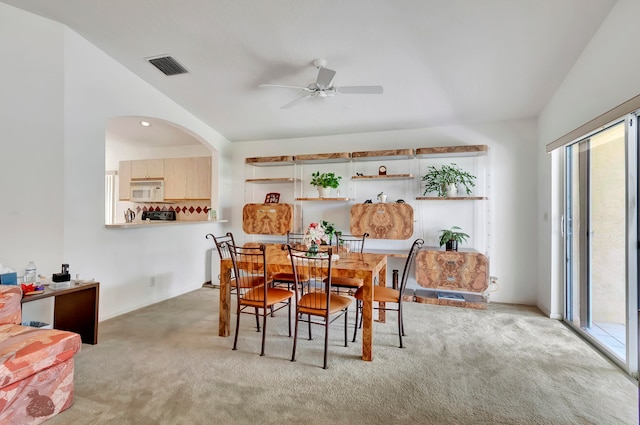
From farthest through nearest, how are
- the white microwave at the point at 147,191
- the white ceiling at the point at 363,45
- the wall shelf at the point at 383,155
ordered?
the white microwave at the point at 147,191 < the wall shelf at the point at 383,155 < the white ceiling at the point at 363,45

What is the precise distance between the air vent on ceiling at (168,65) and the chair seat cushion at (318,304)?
2.96m

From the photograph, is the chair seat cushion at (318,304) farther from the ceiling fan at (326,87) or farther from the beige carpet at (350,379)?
the ceiling fan at (326,87)

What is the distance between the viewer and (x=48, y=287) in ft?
8.84

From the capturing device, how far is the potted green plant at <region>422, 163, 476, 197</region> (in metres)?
4.22

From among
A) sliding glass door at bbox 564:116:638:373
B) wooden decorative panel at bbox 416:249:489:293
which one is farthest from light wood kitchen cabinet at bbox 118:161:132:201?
A: sliding glass door at bbox 564:116:638:373

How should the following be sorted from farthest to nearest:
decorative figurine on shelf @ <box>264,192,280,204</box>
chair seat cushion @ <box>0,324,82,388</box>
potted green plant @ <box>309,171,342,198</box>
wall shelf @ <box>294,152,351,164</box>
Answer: decorative figurine on shelf @ <box>264,192,280,204</box>
potted green plant @ <box>309,171,342,198</box>
wall shelf @ <box>294,152,351,164</box>
chair seat cushion @ <box>0,324,82,388</box>

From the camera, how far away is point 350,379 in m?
2.26

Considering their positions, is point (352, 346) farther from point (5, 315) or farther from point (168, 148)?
point (168, 148)

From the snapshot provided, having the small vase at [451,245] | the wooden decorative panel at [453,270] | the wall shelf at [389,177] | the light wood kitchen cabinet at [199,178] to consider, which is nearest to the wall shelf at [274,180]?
the light wood kitchen cabinet at [199,178]

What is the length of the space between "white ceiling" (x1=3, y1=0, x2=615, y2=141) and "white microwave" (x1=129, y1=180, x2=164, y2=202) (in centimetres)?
234

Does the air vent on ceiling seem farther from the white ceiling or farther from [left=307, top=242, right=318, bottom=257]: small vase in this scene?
[left=307, top=242, right=318, bottom=257]: small vase

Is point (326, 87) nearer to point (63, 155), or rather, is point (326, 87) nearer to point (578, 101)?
point (578, 101)

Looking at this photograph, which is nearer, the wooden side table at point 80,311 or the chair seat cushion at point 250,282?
the wooden side table at point 80,311

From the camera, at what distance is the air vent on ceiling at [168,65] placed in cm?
339
